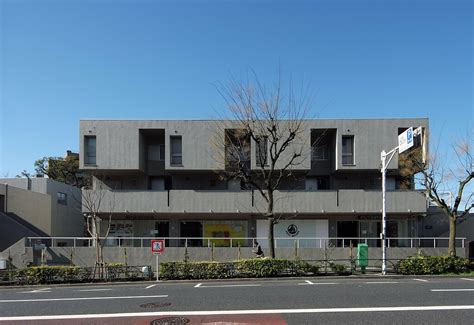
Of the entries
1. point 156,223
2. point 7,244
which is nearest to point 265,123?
point 156,223

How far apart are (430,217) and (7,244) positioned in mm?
32056

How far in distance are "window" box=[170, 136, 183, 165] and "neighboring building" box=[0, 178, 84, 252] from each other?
1193cm

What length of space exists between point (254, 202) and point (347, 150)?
7.39 meters

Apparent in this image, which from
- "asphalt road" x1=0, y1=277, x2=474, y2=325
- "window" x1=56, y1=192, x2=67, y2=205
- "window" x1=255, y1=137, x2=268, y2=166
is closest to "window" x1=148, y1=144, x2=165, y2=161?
"window" x1=255, y1=137, x2=268, y2=166

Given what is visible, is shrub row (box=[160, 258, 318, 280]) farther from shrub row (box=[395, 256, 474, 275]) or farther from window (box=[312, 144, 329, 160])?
window (box=[312, 144, 329, 160])

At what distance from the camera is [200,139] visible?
30.7 meters

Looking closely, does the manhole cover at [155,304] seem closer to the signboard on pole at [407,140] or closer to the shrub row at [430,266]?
the signboard on pole at [407,140]

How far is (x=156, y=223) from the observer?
104ft

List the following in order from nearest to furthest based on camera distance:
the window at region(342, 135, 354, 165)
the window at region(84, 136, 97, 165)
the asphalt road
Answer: the asphalt road, the window at region(342, 135, 354, 165), the window at region(84, 136, 97, 165)

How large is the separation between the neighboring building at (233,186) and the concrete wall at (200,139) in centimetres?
7

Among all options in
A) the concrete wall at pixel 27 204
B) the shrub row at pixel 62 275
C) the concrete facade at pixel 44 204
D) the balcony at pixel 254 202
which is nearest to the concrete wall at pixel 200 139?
the balcony at pixel 254 202

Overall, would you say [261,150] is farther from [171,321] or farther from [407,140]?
[171,321]

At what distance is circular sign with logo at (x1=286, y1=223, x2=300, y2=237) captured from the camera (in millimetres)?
30759

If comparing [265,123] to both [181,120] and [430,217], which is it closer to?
[181,120]
